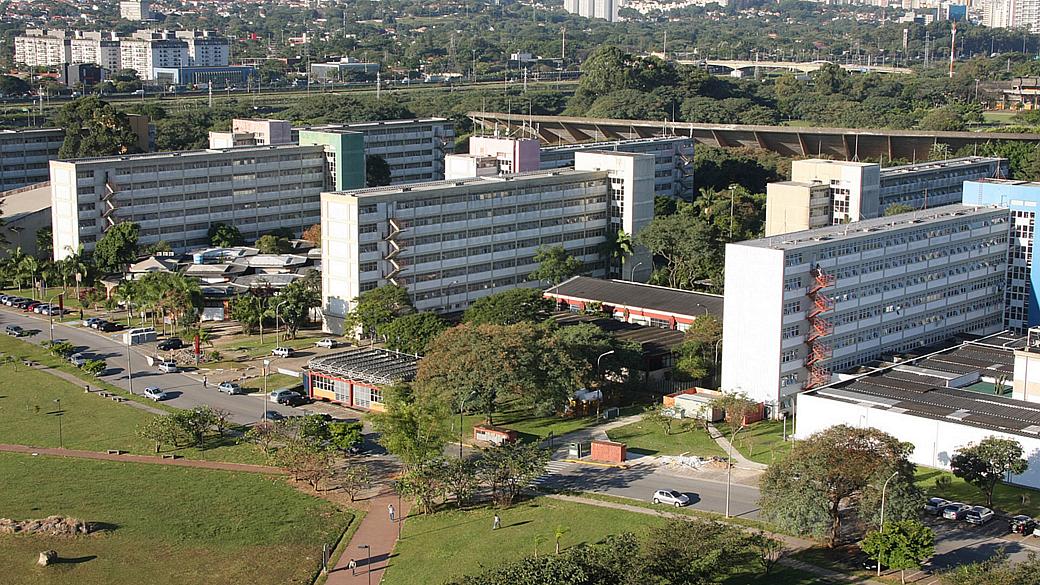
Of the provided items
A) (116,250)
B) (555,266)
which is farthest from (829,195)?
(116,250)

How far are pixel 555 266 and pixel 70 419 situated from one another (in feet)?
91.6

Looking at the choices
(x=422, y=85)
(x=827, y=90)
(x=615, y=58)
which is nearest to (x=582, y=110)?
(x=615, y=58)

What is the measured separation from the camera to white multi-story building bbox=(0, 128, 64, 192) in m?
100

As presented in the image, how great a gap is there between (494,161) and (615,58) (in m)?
64.7

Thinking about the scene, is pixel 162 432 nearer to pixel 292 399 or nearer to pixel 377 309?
pixel 292 399

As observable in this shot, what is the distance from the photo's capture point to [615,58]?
146 metres

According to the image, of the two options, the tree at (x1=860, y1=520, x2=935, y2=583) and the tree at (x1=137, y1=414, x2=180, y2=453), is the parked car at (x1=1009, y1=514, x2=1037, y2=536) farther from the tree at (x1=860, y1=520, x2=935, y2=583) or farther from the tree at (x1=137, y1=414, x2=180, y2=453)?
the tree at (x1=137, y1=414, x2=180, y2=453)

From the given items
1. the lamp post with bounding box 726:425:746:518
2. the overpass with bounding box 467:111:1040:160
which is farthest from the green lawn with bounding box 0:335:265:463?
the overpass with bounding box 467:111:1040:160

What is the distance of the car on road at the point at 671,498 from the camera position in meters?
42.2

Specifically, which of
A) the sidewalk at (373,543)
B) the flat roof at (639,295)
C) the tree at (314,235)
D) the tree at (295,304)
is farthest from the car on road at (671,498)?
the tree at (314,235)

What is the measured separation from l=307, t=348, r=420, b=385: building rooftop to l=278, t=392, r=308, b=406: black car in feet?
4.31

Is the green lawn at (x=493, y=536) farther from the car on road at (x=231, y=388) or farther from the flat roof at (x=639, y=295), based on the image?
the flat roof at (x=639, y=295)

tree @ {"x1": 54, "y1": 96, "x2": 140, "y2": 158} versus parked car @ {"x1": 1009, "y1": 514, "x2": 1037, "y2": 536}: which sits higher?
tree @ {"x1": 54, "y1": 96, "x2": 140, "y2": 158}

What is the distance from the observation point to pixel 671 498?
139 feet
